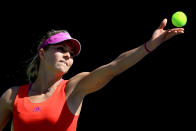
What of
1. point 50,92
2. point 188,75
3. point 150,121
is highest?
point 50,92

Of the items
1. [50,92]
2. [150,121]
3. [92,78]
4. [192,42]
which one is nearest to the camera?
[92,78]

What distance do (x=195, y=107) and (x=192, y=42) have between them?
669 millimetres

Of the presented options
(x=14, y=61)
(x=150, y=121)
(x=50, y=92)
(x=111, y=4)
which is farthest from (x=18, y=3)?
(x=50, y=92)

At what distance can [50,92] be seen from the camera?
11.6 feet

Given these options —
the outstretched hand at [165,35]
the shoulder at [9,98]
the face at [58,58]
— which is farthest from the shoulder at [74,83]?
the outstretched hand at [165,35]

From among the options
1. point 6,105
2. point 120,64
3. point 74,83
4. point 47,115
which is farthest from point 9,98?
point 120,64

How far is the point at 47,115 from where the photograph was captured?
337 centimetres

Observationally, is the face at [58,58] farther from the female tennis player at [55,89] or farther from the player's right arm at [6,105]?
the player's right arm at [6,105]

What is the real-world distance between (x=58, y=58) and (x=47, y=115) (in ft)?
1.34

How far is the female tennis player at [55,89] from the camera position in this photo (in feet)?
10.6

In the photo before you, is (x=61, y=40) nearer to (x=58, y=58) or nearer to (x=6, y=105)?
(x=58, y=58)

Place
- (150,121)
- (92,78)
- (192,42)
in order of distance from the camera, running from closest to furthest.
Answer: (92,78), (192,42), (150,121)

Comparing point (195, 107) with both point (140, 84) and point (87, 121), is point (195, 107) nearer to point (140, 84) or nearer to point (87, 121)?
point (140, 84)

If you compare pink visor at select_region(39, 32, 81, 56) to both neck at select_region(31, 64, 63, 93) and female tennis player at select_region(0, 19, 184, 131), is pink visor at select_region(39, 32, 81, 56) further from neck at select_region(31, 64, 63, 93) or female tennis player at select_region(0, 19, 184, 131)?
neck at select_region(31, 64, 63, 93)
